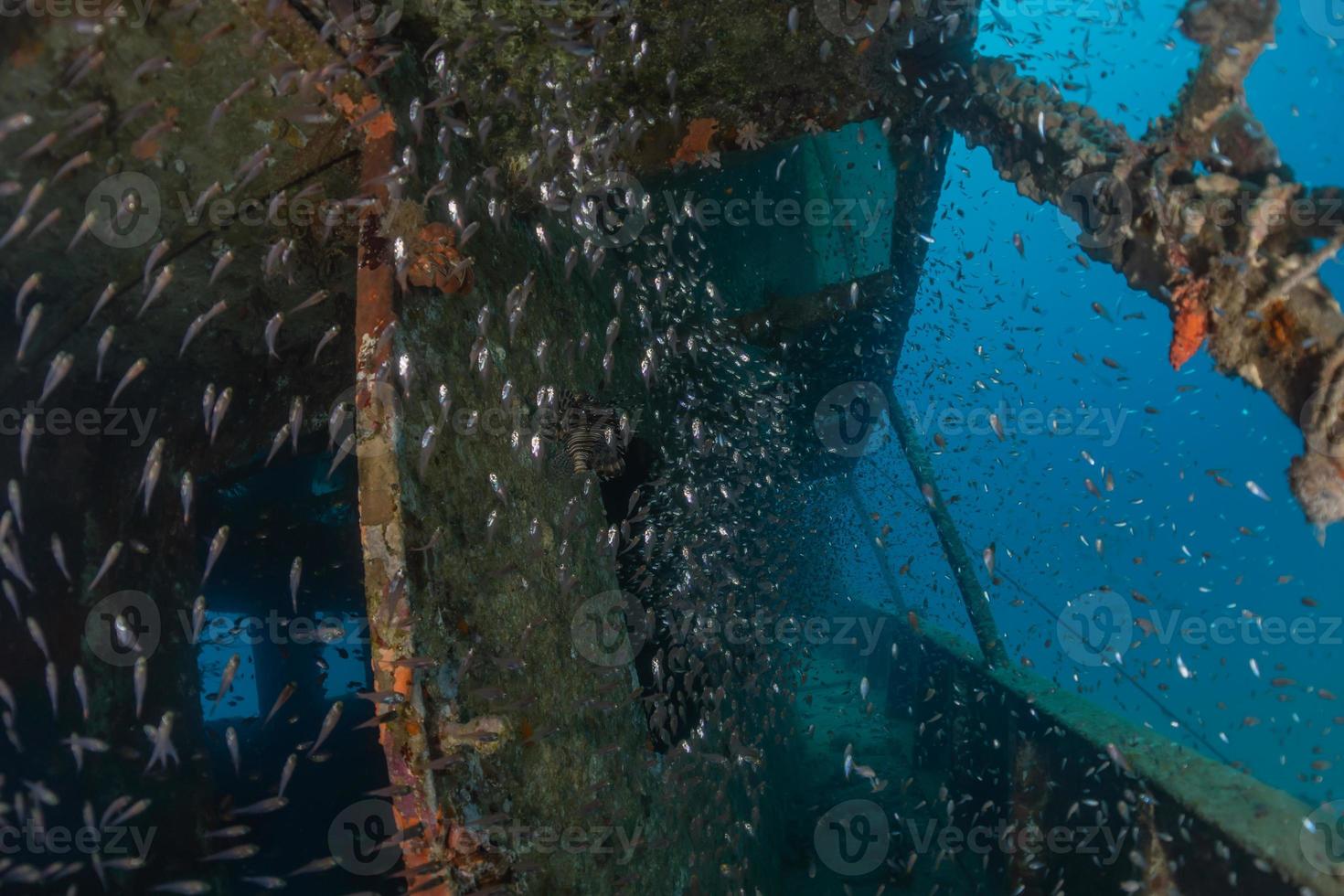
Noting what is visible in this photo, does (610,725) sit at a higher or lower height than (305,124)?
lower

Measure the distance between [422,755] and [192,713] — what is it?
12.6 feet

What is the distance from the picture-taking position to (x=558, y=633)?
4.84m

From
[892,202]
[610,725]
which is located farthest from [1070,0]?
[610,725]

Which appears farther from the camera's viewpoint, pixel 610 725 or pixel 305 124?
pixel 610 725

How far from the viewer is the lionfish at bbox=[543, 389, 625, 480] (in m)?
5.62

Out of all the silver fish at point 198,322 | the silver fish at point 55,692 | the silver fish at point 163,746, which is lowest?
the silver fish at point 163,746

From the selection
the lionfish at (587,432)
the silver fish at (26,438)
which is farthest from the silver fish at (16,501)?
the lionfish at (587,432)

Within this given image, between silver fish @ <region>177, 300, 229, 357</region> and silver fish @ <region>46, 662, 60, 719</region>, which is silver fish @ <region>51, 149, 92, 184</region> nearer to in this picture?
silver fish @ <region>177, 300, 229, 357</region>

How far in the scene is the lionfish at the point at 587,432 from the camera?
18.4 feet

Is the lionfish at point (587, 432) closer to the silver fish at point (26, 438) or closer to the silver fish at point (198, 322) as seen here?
the silver fish at point (198, 322)

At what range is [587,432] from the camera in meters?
5.72

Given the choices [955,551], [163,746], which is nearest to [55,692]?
[163,746]

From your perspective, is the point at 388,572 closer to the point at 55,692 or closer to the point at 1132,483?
the point at 55,692

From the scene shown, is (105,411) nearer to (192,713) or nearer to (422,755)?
(192,713)
